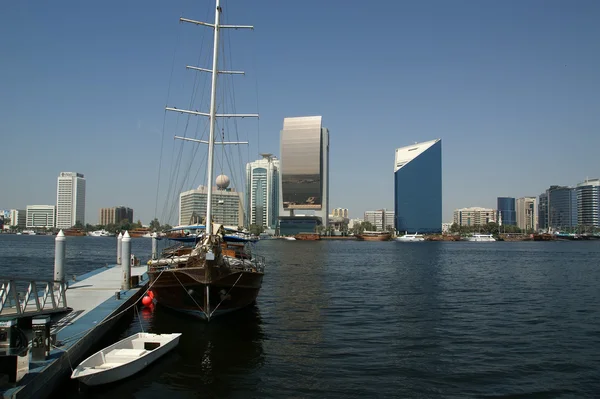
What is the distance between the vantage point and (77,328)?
51.5 feet

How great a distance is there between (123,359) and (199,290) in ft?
21.9

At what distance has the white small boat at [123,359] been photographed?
12.5m

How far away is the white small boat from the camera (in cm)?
1247

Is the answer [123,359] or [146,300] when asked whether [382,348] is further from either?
[146,300]

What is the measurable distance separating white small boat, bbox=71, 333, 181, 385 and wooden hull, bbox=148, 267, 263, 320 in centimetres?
385

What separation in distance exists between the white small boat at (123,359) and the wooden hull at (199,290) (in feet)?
12.6

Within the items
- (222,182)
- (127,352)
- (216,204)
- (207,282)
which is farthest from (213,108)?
(222,182)

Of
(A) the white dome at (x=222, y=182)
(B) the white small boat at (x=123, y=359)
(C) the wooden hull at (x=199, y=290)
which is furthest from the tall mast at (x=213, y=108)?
(A) the white dome at (x=222, y=182)

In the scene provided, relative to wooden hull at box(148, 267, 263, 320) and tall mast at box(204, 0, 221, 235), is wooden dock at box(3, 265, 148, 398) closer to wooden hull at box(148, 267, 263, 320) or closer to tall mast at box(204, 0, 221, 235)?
wooden hull at box(148, 267, 263, 320)

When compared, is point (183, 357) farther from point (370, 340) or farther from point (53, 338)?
point (370, 340)

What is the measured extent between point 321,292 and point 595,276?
27.3 meters

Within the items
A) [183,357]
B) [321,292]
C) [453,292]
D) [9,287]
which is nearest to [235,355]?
[183,357]

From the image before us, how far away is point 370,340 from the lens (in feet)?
61.7

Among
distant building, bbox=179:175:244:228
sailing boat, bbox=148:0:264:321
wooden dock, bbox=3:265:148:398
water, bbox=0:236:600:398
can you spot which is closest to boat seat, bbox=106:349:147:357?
water, bbox=0:236:600:398
